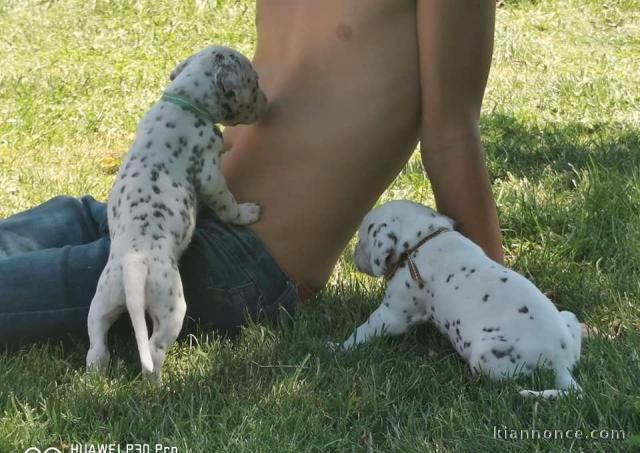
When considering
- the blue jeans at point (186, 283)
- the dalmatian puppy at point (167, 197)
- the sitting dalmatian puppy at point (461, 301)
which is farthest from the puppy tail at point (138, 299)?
the sitting dalmatian puppy at point (461, 301)

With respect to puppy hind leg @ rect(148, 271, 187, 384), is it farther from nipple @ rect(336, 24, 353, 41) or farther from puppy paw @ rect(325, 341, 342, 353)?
nipple @ rect(336, 24, 353, 41)

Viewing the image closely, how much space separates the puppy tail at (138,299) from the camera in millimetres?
3641

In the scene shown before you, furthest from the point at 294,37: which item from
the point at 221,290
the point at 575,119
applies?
the point at 575,119

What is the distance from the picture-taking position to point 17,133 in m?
7.55

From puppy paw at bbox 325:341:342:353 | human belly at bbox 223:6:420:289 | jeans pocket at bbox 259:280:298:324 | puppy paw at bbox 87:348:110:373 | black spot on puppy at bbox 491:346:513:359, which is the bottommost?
puppy paw at bbox 87:348:110:373

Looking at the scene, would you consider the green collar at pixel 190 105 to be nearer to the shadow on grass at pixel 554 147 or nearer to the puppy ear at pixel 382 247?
the puppy ear at pixel 382 247

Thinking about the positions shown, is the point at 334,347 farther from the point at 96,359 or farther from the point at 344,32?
the point at 344,32

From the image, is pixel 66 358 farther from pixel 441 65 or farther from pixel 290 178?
pixel 441 65

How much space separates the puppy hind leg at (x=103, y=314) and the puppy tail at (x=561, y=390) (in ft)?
5.05

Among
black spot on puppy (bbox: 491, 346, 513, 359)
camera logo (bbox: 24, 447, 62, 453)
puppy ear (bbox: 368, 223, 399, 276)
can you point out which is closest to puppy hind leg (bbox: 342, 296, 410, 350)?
puppy ear (bbox: 368, 223, 399, 276)

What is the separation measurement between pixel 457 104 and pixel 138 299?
1548 millimetres

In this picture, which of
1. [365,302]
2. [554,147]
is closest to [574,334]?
[365,302]

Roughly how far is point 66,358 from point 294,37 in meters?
1.68

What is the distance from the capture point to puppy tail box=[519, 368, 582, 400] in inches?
138
